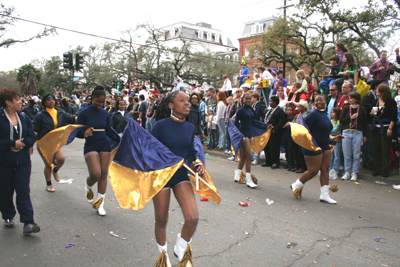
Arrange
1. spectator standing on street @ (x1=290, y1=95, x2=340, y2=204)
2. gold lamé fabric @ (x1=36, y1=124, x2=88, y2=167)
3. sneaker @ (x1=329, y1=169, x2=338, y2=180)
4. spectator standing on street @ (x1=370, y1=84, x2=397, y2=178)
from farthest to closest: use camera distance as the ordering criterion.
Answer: sneaker @ (x1=329, y1=169, x2=338, y2=180) < spectator standing on street @ (x1=370, y1=84, x2=397, y2=178) < spectator standing on street @ (x1=290, y1=95, x2=340, y2=204) < gold lamé fabric @ (x1=36, y1=124, x2=88, y2=167)

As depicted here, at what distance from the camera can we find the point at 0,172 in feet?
14.3

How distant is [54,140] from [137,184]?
3064mm

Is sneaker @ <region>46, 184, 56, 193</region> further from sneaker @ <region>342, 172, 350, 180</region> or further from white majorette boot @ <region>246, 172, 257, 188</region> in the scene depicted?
sneaker @ <region>342, 172, 350, 180</region>

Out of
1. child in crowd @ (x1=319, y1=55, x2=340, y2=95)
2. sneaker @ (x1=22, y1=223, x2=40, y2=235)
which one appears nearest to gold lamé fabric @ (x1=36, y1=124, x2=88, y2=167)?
sneaker @ (x1=22, y1=223, x2=40, y2=235)

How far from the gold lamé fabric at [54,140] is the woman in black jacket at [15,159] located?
892 millimetres

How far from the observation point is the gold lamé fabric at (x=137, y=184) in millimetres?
3156

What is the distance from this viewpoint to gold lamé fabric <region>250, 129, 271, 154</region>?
7.80 metres

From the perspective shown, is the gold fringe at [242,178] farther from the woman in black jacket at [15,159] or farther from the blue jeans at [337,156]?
the woman in black jacket at [15,159]

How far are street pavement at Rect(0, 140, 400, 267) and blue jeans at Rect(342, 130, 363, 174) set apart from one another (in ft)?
4.09

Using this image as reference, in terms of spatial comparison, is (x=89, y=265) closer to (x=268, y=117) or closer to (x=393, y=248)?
(x=393, y=248)

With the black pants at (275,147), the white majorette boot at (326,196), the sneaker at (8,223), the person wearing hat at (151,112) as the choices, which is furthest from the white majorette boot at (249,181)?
the person wearing hat at (151,112)

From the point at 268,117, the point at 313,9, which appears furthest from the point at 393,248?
the point at 313,9

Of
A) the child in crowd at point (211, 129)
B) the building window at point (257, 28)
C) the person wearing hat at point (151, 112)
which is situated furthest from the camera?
the building window at point (257, 28)

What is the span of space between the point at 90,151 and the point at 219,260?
9.59 feet
